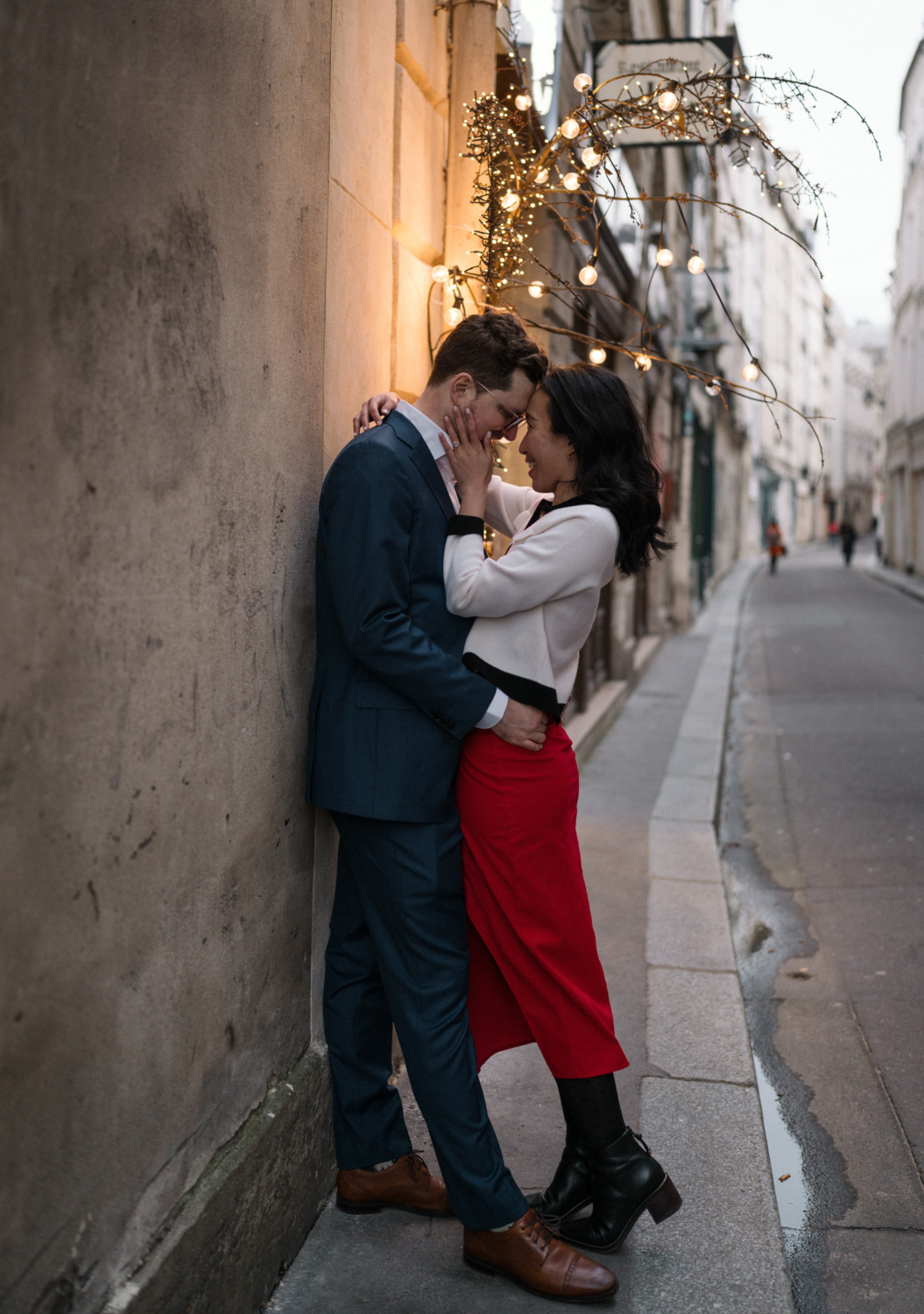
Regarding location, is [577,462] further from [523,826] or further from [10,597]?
[10,597]

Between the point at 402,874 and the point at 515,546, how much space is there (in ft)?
2.47

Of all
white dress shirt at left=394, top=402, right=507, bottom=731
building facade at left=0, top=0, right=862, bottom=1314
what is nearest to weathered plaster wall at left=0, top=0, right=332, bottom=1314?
building facade at left=0, top=0, right=862, bottom=1314

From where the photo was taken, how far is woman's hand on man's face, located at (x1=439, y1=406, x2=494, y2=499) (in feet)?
8.42

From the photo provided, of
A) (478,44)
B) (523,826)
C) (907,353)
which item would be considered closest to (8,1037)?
(523,826)

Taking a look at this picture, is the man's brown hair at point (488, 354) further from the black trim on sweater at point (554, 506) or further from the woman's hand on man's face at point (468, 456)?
the black trim on sweater at point (554, 506)

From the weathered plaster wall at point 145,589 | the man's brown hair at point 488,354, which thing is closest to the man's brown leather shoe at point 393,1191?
the weathered plaster wall at point 145,589

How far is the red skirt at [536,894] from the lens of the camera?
2.54 m

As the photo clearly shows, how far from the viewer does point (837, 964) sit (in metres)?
4.77

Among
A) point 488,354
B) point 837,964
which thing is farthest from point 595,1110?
point 837,964

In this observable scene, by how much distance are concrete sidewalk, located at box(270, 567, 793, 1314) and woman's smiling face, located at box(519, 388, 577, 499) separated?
177 centimetres

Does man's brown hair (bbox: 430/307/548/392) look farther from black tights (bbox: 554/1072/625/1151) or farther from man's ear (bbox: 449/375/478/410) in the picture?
black tights (bbox: 554/1072/625/1151)

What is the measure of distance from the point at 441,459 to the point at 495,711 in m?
0.61

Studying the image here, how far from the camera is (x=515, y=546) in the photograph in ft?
8.23

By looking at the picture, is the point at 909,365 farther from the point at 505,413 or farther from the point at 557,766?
the point at 557,766
